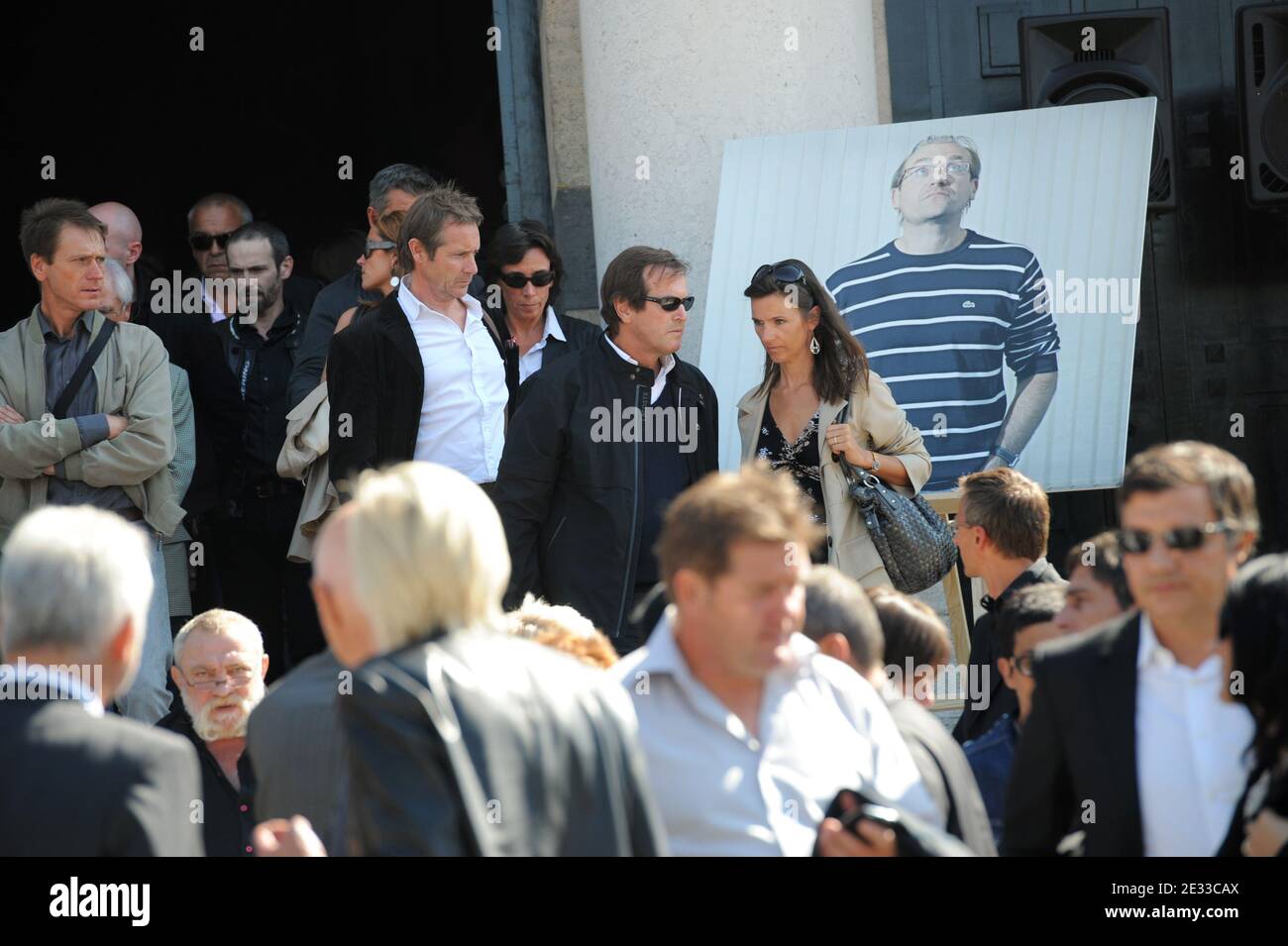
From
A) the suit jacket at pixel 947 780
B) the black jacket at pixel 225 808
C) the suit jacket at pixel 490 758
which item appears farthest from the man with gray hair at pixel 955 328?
the suit jacket at pixel 490 758

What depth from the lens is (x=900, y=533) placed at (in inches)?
229

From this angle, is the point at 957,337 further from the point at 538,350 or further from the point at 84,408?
the point at 84,408

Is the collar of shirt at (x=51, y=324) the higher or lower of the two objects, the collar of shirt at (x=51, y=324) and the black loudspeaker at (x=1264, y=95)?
the lower

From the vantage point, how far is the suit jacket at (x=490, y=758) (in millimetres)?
2562

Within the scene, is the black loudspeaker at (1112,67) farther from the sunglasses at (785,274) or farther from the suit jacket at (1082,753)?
the suit jacket at (1082,753)

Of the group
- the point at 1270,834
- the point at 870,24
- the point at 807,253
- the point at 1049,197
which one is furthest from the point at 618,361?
the point at 1270,834

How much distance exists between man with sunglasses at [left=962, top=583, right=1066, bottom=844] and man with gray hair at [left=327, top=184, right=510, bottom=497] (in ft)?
6.34

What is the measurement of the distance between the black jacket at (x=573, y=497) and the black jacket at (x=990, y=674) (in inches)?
42.2

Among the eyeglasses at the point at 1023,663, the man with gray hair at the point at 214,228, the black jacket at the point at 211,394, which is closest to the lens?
the eyeglasses at the point at 1023,663

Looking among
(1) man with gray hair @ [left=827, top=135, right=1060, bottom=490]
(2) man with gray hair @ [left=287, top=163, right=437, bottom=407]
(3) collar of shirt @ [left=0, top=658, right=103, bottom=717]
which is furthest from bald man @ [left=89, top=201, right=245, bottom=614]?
(3) collar of shirt @ [left=0, top=658, right=103, bottom=717]

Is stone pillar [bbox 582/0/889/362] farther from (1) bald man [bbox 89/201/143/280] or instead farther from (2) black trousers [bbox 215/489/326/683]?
(1) bald man [bbox 89/201/143/280]

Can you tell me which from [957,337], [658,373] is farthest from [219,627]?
[957,337]

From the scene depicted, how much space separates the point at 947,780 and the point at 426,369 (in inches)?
113
